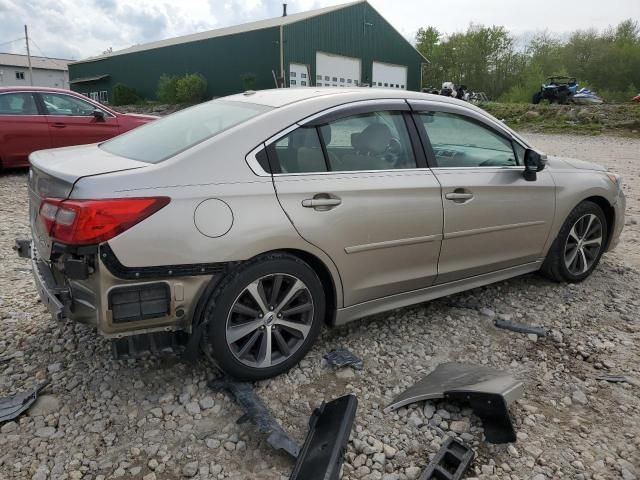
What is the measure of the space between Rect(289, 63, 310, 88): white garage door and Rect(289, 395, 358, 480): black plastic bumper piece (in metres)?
27.0

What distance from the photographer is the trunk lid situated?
250 cm

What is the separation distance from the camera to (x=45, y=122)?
848 centimetres

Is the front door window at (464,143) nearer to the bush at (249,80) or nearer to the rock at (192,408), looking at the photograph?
the rock at (192,408)

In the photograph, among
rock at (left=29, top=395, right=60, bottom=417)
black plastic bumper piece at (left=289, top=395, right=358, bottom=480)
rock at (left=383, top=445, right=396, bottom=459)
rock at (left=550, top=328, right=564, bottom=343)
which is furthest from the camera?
rock at (left=550, top=328, right=564, bottom=343)

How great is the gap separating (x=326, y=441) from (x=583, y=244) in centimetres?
316

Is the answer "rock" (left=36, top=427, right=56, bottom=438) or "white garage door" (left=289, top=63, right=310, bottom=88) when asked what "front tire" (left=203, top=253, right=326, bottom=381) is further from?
"white garage door" (left=289, top=63, right=310, bottom=88)

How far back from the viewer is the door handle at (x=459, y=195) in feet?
11.0

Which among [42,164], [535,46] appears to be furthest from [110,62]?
[42,164]

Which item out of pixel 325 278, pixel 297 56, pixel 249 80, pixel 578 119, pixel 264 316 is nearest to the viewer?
pixel 264 316

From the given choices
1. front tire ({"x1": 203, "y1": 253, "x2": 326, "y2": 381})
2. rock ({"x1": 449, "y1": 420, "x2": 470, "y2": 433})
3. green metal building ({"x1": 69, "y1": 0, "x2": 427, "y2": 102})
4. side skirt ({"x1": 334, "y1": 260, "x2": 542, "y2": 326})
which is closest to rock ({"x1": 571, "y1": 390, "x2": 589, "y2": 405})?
rock ({"x1": 449, "y1": 420, "x2": 470, "y2": 433})

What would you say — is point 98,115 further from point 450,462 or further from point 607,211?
point 450,462

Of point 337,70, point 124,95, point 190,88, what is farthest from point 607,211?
point 124,95

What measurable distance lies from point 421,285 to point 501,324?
2.44ft

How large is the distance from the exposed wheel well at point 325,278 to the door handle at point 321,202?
0.26 metres
